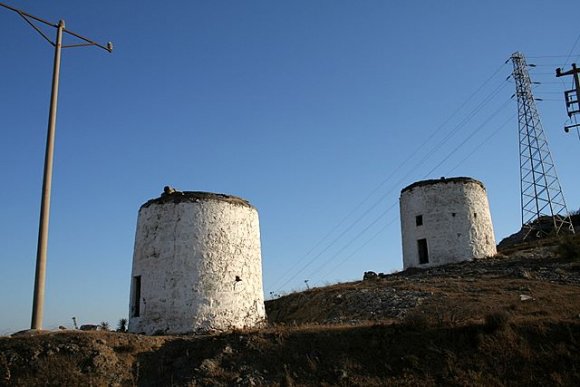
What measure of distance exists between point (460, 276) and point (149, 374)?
48.7ft

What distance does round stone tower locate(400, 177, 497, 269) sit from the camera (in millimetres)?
26906

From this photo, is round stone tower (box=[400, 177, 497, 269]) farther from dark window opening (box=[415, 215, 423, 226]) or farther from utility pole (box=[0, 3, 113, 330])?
utility pole (box=[0, 3, 113, 330])

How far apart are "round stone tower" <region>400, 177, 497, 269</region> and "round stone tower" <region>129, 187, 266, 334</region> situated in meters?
12.4

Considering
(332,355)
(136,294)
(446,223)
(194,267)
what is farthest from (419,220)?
(332,355)

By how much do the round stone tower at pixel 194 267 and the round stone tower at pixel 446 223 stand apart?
40.6ft

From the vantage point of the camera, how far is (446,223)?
27.1m

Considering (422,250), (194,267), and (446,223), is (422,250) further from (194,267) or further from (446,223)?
(194,267)

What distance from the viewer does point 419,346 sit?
12328mm

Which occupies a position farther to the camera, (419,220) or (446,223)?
(419,220)

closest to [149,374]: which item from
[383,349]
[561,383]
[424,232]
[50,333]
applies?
[50,333]

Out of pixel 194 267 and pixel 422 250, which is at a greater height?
pixel 422 250

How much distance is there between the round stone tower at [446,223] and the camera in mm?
26906

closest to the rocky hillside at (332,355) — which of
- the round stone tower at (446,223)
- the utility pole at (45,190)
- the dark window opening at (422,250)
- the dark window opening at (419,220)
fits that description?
the utility pole at (45,190)

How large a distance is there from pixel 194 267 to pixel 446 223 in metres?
15.0
